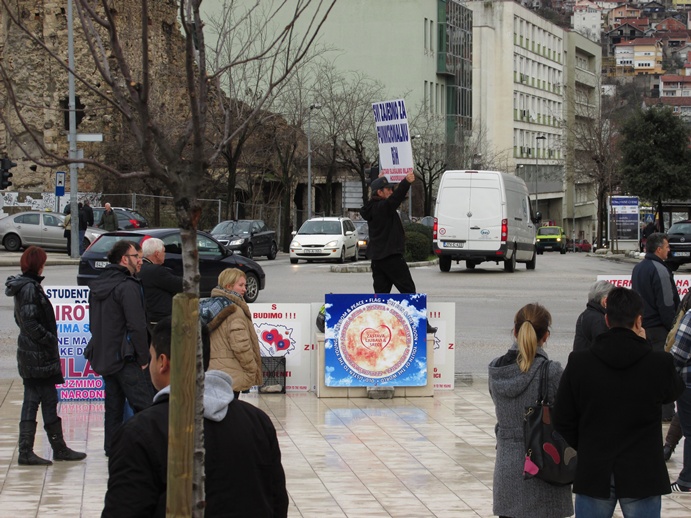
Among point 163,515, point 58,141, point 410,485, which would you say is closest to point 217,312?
point 410,485

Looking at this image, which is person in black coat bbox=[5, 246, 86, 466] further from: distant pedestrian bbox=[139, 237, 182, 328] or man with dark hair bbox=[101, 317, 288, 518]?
man with dark hair bbox=[101, 317, 288, 518]

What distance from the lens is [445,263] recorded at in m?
33.8

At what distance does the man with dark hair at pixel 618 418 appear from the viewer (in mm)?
5395

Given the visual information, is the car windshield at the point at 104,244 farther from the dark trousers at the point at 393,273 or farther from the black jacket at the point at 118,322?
the black jacket at the point at 118,322

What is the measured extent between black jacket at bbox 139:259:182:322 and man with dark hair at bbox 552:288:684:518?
5025 mm

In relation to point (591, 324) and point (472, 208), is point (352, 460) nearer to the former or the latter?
point (591, 324)

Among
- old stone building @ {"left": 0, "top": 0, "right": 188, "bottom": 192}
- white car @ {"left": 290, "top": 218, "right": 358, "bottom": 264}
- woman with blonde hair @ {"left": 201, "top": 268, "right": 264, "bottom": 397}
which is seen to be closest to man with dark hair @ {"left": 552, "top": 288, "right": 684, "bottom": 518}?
woman with blonde hair @ {"left": 201, "top": 268, "right": 264, "bottom": 397}

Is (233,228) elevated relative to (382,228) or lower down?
lower down

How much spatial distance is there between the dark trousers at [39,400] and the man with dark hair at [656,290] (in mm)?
5063

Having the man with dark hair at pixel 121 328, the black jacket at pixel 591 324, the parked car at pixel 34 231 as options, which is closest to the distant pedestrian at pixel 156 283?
the man with dark hair at pixel 121 328

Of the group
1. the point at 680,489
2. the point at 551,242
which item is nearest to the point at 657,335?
the point at 680,489

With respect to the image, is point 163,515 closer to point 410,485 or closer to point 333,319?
point 410,485

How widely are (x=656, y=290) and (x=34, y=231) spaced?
114 feet

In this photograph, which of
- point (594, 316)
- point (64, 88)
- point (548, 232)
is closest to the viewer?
point (594, 316)
